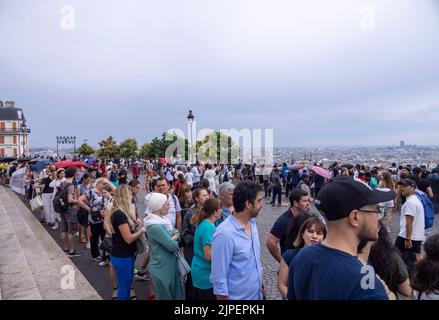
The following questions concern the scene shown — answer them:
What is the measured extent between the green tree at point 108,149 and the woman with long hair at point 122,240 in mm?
41920

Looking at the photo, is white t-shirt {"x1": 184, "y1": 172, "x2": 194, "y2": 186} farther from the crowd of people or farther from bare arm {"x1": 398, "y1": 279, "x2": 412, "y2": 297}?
bare arm {"x1": 398, "y1": 279, "x2": 412, "y2": 297}

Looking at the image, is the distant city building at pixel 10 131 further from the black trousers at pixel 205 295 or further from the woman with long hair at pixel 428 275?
the woman with long hair at pixel 428 275

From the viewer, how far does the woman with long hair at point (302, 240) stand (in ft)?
9.36

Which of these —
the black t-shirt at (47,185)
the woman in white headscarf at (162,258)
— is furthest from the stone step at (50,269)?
the woman in white headscarf at (162,258)

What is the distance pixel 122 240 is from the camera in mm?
4086

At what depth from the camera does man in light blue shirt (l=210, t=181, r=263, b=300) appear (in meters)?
2.71

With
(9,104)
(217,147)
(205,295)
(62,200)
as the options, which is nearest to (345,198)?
(205,295)

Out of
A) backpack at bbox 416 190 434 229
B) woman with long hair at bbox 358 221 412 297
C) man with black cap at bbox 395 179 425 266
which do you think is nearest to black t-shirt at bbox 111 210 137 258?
woman with long hair at bbox 358 221 412 297

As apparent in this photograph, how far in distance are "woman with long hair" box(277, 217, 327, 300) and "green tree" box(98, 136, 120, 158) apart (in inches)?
1719

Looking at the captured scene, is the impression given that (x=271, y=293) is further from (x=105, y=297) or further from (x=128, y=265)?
(x=105, y=297)

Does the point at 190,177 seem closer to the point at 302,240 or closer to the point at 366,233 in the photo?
the point at 302,240

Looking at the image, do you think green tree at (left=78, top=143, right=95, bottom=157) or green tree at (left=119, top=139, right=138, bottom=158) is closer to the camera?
green tree at (left=119, top=139, right=138, bottom=158)

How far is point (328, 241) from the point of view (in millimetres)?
1786
